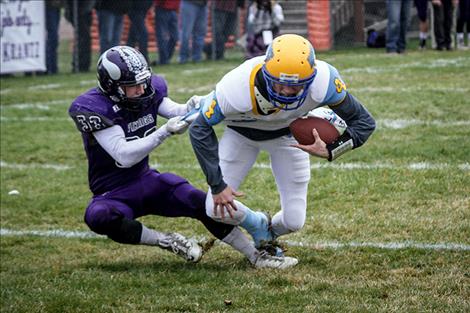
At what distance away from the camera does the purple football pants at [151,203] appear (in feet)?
18.9

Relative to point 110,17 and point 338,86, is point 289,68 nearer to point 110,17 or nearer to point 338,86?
point 338,86

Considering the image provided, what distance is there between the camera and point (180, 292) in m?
5.23

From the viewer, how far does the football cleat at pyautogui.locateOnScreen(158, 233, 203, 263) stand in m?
5.87

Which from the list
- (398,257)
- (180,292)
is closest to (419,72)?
(398,257)

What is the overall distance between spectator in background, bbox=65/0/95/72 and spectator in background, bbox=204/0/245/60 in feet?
6.40

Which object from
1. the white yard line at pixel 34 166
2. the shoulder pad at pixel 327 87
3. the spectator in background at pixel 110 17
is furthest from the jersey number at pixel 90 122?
the spectator in background at pixel 110 17

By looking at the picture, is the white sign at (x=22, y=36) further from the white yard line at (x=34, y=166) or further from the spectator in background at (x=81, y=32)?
the white yard line at (x=34, y=166)

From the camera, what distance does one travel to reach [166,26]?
1572 cm

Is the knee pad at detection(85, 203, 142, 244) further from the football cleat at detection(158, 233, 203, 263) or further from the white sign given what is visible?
the white sign

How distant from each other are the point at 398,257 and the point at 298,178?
0.72 metres

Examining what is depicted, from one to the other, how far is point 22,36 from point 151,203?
29.9 ft

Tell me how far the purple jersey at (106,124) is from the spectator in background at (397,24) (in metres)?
8.50

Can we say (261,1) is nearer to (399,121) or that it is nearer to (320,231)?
(399,121)

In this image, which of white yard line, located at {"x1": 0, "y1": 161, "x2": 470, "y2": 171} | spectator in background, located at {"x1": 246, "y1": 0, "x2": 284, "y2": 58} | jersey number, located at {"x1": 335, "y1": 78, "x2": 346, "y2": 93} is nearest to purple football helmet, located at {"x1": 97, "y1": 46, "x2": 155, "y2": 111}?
jersey number, located at {"x1": 335, "y1": 78, "x2": 346, "y2": 93}
